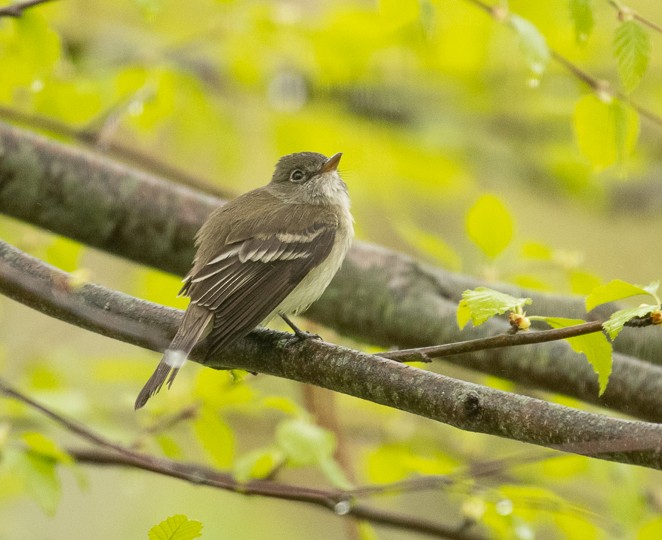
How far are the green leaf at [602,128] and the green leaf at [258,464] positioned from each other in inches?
76.2

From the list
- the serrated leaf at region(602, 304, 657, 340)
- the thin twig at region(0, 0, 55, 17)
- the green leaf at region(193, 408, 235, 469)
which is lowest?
the green leaf at region(193, 408, 235, 469)

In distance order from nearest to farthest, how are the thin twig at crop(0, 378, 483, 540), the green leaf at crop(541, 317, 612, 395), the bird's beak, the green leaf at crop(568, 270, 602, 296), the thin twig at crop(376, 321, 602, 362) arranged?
the thin twig at crop(376, 321, 602, 362) < the green leaf at crop(541, 317, 612, 395) < the thin twig at crop(0, 378, 483, 540) < the green leaf at crop(568, 270, 602, 296) < the bird's beak

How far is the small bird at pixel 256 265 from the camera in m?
3.67

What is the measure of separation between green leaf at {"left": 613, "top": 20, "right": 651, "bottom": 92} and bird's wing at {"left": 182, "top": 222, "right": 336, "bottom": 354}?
173 centimetres

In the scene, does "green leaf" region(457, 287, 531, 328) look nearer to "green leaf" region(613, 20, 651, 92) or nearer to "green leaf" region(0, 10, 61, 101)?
"green leaf" region(613, 20, 651, 92)

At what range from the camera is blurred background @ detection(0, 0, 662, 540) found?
13.9 ft

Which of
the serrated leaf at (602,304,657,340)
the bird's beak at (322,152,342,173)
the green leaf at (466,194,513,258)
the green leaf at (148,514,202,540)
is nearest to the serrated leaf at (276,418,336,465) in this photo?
the green leaf at (466,194,513,258)

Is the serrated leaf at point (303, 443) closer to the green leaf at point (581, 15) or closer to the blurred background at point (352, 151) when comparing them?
the blurred background at point (352, 151)

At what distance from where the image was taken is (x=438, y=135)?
746cm

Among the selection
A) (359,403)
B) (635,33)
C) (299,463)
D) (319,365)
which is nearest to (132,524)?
(359,403)

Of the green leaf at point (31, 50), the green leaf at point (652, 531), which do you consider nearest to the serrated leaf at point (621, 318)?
the green leaf at point (652, 531)

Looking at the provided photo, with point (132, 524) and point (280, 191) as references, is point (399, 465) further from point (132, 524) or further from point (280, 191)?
point (132, 524)

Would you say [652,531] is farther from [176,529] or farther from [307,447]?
[176,529]

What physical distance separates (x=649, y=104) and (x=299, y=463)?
5.20 meters
